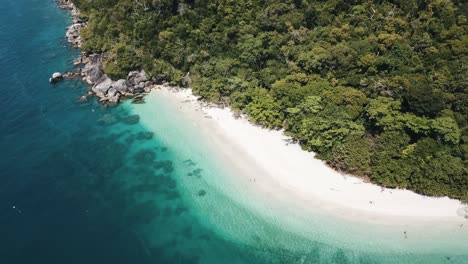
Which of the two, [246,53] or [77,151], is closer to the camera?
[77,151]

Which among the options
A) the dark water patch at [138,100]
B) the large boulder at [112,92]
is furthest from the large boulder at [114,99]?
the dark water patch at [138,100]

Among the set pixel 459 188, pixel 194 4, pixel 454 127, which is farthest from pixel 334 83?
pixel 194 4

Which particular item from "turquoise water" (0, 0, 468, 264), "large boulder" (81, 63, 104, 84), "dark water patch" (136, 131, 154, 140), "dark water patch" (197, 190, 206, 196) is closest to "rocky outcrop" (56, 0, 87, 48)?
"large boulder" (81, 63, 104, 84)

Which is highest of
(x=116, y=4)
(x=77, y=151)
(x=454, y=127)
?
(x=454, y=127)

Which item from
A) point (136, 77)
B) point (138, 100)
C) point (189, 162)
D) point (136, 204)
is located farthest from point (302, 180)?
point (136, 77)

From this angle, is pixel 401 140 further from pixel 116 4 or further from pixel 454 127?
pixel 116 4

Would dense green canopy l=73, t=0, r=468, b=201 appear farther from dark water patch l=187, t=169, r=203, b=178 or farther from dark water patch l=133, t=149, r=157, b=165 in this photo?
dark water patch l=133, t=149, r=157, b=165

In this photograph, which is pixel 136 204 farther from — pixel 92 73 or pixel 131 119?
pixel 92 73

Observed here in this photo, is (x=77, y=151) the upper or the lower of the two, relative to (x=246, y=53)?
lower
